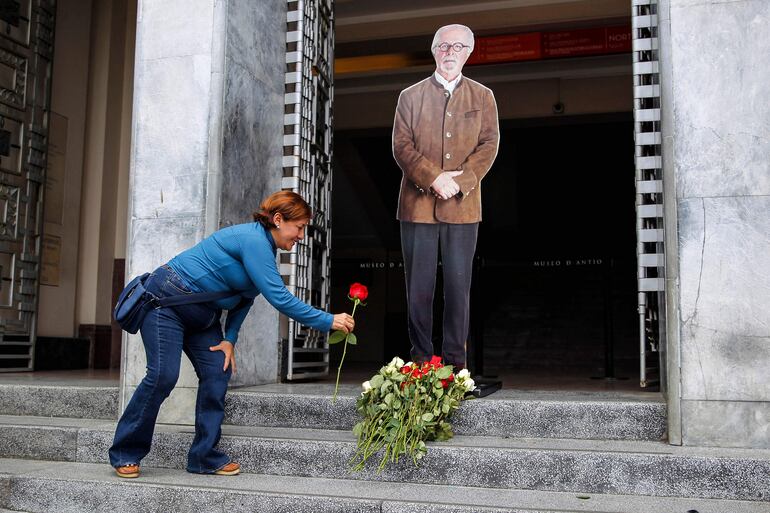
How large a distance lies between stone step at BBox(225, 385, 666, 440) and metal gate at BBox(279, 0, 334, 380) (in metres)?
1.11

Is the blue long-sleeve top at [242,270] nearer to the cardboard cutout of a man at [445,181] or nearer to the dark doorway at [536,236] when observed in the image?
the cardboard cutout of a man at [445,181]

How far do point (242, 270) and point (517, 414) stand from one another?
1.88 metres

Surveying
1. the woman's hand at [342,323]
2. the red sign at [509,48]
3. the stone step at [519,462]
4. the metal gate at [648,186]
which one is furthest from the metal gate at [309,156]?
the red sign at [509,48]

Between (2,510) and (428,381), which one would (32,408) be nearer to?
(2,510)

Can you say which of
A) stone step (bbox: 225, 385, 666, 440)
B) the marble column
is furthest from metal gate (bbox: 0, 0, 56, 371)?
stone step (bbox: 225, 385, 666, 440)

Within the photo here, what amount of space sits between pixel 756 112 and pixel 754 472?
2.05 meters

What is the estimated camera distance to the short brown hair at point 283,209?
452 cm

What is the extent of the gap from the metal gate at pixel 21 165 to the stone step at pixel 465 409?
2467 mm

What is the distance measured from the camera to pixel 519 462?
4402 millimetres

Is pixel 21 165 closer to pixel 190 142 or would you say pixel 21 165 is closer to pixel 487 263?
pixel 190 142

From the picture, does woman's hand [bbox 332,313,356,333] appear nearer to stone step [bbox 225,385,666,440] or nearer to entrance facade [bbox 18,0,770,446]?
stone step [bbox 225,385,666,440]

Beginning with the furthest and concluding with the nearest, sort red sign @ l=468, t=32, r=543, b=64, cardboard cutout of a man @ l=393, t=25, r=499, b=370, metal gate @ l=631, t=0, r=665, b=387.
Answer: red sign @ l=468, t=32, r=543, b=64 → cardboard cutout of a man @ l=393, t=25, r=499, b=370 → metal gate @ l=631, t=0, r=665, b=387

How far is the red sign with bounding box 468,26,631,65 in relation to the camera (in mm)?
10375

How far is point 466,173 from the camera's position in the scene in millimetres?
6051
